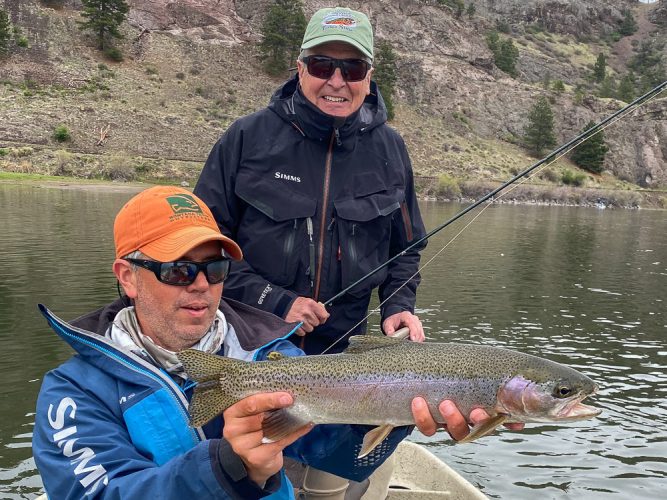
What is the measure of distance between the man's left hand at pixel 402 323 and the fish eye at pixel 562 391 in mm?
1252

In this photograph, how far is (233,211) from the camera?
415cm

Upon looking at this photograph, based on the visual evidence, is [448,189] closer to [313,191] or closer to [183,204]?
[313,191]

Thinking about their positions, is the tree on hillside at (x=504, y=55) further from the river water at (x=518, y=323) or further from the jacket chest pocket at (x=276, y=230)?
the jacket chest pocket at (x=276, y=230)

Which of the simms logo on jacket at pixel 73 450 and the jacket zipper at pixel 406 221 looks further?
the jacket zipper at pixel 406 221

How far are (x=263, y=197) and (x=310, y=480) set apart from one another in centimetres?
187

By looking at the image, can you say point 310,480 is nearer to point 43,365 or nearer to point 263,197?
point 263,197

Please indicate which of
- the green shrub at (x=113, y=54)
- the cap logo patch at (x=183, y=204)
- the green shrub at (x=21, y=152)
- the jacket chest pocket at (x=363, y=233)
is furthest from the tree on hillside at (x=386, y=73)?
the cap logo patch at (x=183, y=204)

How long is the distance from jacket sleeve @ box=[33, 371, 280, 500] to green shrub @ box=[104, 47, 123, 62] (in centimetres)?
6946

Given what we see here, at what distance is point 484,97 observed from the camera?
83.2 m

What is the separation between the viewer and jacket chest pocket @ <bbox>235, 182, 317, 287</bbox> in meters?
4.02

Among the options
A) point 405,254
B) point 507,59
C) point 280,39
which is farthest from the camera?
point 507,59

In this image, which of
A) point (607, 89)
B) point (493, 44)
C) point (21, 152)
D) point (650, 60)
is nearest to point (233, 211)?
point (21, 152)

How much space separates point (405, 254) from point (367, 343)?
5.61 feet

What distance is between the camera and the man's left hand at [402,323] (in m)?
4.12
